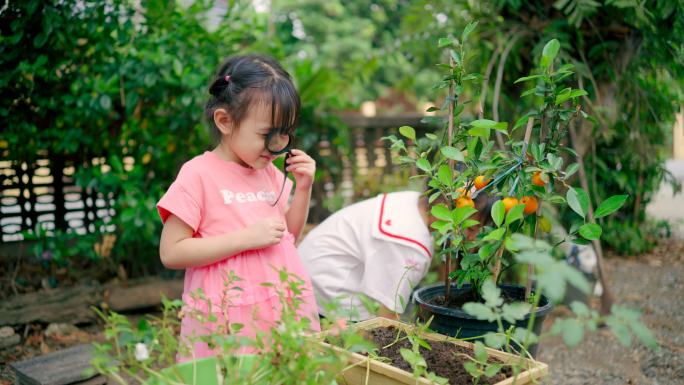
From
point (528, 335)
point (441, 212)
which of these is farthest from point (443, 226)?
point (528, 335)

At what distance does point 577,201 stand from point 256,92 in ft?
2.81

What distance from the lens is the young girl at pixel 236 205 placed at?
159cm

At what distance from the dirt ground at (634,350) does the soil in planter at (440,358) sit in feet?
5.41

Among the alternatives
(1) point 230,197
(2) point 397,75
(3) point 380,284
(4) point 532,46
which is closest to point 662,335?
(4) point 532,46

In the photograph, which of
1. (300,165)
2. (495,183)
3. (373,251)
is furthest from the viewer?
(373,251)

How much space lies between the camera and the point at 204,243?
158 cm

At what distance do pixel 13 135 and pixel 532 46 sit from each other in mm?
2697

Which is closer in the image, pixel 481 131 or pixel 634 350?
pixel 481 131

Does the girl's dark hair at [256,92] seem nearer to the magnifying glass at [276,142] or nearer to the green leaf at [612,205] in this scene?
the magnifying glass at [276,142]

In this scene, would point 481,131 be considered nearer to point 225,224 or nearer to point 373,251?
point 225,224

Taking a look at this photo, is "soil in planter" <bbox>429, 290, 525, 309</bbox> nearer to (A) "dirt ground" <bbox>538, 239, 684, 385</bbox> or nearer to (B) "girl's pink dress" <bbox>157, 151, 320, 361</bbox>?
(B) "girl's pink dress" <bbox>157, 151, 320, 361</bbox>

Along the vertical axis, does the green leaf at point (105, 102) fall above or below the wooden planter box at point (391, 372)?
above

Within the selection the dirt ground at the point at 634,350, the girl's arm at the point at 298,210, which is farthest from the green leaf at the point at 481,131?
the dirt ground at the point at 634,350

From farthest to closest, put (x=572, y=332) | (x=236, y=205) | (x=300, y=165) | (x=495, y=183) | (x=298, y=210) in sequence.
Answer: (x=298, y=210), (x=300, y=165), (x=236, y=205), (x=495, y=183), (x=572, y=332)
